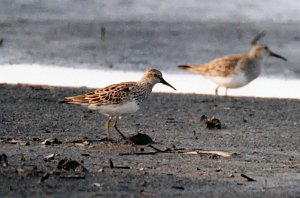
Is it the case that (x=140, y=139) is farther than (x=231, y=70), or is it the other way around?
(x=231, y=70)

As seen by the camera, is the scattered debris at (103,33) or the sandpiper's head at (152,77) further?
the scattered debris at (103,33)

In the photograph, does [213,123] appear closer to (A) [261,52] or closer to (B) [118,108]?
(B) [118,108]

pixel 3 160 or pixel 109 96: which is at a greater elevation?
pixel 109 96

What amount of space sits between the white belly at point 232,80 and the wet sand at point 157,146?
0.95 metres

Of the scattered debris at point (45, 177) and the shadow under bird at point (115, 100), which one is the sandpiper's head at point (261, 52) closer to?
the shadow under bird at point (115, 100)

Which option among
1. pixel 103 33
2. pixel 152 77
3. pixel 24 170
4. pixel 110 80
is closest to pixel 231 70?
pixel 110 80

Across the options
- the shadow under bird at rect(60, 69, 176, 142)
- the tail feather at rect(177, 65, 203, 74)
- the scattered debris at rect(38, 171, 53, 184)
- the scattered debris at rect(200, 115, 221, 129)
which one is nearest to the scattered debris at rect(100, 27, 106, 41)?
the tail feather at rect(177, 65, 203, 74)

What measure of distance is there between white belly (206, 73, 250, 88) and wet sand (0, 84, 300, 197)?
0.95 meters

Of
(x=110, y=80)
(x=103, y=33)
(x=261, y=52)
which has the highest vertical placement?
(x=103, y=33)

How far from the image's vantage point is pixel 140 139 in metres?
A: 8.45

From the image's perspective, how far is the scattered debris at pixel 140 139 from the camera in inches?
331


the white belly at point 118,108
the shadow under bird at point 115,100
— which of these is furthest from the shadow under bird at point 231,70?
the white belly at point 118,108

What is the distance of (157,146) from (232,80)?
177 inches

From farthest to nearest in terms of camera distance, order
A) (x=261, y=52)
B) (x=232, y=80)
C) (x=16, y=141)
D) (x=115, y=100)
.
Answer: (x=261, y=52) → (x=232, y=80) → (x=115, y=100) → (x=16, y=141)
